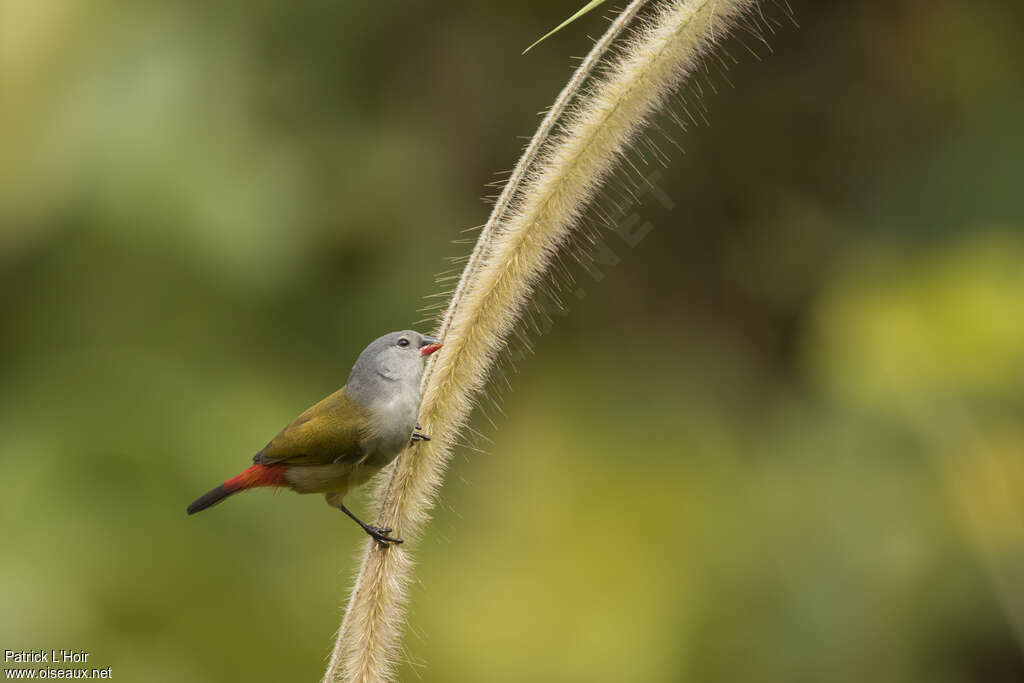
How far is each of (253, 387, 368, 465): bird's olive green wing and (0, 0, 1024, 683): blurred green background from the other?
1584mm

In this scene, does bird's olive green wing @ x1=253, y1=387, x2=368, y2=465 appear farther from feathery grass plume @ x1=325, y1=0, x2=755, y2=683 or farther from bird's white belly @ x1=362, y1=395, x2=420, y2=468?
feathery grass plume @ x1=325, y1=0, x2=755, y2=683

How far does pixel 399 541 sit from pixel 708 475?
326cm

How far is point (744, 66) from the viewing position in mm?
6043

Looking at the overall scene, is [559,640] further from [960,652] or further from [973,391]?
[973,391]

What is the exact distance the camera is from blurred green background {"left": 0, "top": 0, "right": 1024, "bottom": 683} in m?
4.84

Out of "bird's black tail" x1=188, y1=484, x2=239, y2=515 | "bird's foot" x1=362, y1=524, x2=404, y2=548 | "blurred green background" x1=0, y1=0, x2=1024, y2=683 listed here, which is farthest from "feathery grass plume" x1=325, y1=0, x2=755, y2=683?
"blurred green background" x1=0, y1=0, x2=1024, y2=683

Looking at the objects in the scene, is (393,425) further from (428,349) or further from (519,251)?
(519,251)

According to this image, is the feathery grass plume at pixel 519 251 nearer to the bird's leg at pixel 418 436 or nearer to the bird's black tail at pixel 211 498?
the bird's leg at pixel 418 436

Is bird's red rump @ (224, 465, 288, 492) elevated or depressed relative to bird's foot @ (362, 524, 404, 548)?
elevated

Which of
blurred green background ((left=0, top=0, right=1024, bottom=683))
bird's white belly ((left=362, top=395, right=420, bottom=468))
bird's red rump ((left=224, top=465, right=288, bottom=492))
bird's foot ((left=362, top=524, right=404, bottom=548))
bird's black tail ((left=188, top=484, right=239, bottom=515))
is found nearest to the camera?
bird's foot ((left=362, top=524, right=404, bottom=548))

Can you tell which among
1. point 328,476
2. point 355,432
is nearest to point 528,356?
point 328,476

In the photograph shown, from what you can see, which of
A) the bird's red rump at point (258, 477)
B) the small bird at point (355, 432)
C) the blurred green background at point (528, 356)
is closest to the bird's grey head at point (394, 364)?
the small bird at point (355, 432)

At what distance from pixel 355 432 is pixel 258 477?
0.38 meters

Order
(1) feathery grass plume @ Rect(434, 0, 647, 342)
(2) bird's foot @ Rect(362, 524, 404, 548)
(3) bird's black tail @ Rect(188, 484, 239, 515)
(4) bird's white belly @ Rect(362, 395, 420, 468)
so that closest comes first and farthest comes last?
(1) feathery grass plume @ Rect(434, 0, 647, 342)
(2) bird's foot @ Rect(362, 524, 404, 548)
(4) bird's white belly @ Rect(362, 395, 420, 468)
(3) bird's black tail @ Rect(188, 484, 239, 515)
